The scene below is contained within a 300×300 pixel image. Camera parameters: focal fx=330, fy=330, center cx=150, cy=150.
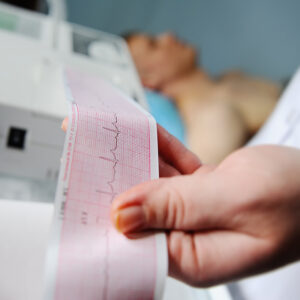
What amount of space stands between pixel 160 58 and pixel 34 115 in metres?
1.32

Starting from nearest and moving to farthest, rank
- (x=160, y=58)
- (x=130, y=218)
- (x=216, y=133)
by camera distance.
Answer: (x=130, y=218) < (x=216, y=133) < (x=160, y=58)

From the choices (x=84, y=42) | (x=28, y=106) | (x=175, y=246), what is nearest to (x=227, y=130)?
(x=84, y=42)

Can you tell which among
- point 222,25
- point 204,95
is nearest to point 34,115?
point 204,95

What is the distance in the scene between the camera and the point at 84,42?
35.5 inches

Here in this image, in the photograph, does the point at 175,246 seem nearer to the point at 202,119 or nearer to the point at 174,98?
the point at 202,119

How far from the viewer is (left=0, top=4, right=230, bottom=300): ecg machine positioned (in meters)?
0.45

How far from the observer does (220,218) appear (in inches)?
13.1

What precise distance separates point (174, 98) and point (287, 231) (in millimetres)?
1326

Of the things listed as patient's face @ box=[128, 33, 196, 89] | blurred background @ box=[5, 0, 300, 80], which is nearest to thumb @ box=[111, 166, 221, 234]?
patient's face @ box=[128, 33, 196, 89]

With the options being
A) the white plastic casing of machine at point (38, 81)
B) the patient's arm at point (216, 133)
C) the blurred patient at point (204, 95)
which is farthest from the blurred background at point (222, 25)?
the white plastic casing of machine at point (38, 81)

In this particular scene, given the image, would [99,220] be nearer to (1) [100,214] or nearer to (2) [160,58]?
(1) [100,214]

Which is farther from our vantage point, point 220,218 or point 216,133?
point 216,133

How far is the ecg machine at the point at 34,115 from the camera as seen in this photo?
454 millimetres

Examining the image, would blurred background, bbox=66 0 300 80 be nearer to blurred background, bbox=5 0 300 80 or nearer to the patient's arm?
blurred background, bbox=5 0 300 80
